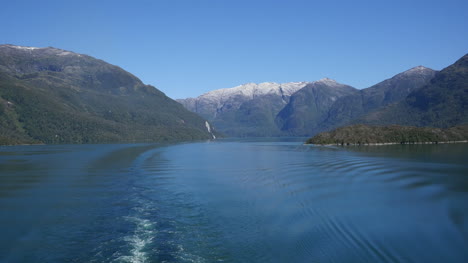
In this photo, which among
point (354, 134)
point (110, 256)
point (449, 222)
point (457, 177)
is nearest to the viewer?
point (110, 256)

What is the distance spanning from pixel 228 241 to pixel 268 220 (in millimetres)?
4910

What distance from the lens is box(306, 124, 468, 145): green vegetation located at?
133375mm

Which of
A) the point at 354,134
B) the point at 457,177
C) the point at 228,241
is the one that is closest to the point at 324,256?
the point at 228,241

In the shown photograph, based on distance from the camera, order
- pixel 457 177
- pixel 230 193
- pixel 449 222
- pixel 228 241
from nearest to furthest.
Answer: pixel 228 241
pixel 449 222
pixel 230 193
pixel 457 177

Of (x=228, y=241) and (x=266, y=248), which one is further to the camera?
(x=228, y=241)

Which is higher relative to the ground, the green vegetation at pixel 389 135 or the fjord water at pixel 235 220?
the green vegetation at pixel 389 135

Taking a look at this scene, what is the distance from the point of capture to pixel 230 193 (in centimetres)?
3338

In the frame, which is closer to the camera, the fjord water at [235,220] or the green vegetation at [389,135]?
the fjord water at [235,220]

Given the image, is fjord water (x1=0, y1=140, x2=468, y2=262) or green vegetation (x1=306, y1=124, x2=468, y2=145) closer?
fjord water (x1=0, y1=140, x2=468, y2=262)

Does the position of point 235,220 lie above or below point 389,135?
below

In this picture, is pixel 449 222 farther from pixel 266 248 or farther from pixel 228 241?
pixel 228 241

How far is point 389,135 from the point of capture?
136m

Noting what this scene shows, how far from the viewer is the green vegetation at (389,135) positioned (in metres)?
133

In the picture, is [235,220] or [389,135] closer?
[235,220]
